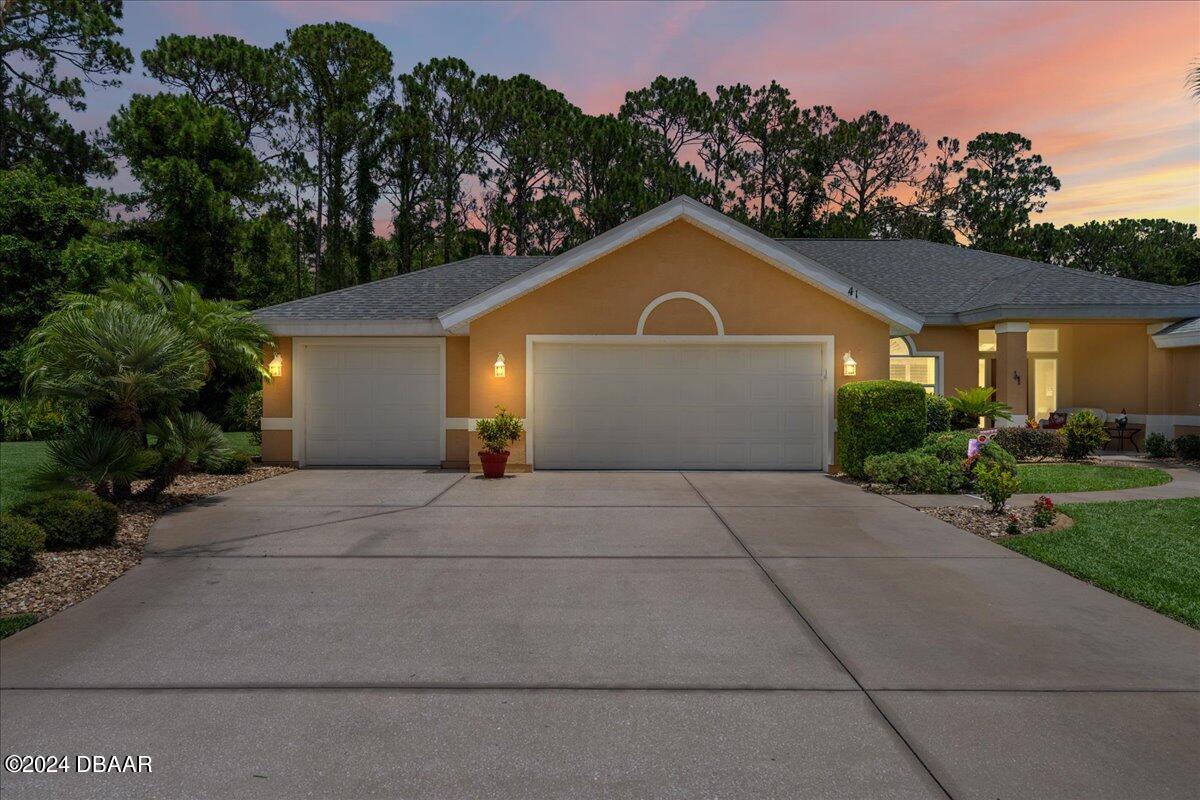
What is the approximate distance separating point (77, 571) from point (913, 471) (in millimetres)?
10636

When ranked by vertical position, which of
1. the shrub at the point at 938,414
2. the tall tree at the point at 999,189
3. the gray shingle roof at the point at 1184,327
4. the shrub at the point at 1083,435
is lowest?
the shrub at the point at 1083,435

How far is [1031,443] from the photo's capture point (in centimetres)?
1416

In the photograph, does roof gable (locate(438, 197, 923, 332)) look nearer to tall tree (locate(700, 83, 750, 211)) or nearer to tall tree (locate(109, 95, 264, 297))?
tall tree (locate(109, 95, 264, 297))

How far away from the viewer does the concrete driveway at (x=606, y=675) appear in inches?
121

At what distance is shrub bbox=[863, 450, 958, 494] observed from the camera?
10.3 meters

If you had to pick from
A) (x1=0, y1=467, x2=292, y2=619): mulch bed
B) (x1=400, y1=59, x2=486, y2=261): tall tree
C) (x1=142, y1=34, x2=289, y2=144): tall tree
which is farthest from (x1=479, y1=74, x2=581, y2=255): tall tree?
(x1=0, y1=467, x2=292, y2=619): mulch bed

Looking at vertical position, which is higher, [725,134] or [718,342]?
[725,134]

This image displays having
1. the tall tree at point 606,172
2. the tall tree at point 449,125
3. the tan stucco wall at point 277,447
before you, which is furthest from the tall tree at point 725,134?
the tan stucco wall at point 277,447

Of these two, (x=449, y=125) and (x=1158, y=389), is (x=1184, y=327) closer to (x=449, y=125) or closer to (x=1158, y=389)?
(x=1158, y=389)

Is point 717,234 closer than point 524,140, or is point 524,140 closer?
point 717,234

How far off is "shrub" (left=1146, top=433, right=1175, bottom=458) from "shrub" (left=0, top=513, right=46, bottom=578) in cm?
1970

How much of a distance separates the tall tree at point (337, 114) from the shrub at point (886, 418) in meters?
25.5

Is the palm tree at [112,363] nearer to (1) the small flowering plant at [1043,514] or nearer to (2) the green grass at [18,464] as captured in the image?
(2) the green grass at [18,464]

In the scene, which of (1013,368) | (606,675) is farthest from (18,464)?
(1013,368)
